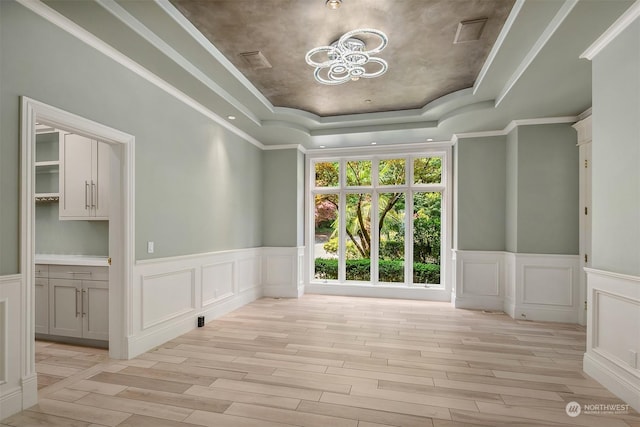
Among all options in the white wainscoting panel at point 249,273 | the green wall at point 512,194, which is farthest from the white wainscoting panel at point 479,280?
the white wainscoting panel at point 249,273

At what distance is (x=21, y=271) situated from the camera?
2311mm

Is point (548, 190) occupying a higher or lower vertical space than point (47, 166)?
lower

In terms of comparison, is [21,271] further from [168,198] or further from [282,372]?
[282,372]

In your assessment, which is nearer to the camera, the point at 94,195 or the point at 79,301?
the point at 79,301

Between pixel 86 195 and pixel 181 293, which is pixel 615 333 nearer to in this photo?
pixel 181 293

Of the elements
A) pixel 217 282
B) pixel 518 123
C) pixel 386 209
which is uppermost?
pixel 518 123

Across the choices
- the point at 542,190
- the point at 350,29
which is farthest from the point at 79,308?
the point at 542,190

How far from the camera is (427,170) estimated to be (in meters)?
6.18

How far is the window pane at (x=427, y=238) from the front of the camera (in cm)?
611

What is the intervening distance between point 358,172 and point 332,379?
4.33 m

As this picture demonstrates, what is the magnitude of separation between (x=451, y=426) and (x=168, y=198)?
345 cm

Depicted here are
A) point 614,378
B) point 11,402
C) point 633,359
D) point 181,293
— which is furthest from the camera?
point 181,293

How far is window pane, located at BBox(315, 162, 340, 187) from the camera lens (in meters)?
6.63

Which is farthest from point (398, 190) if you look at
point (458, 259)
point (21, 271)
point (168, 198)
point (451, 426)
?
point (21, 271)
